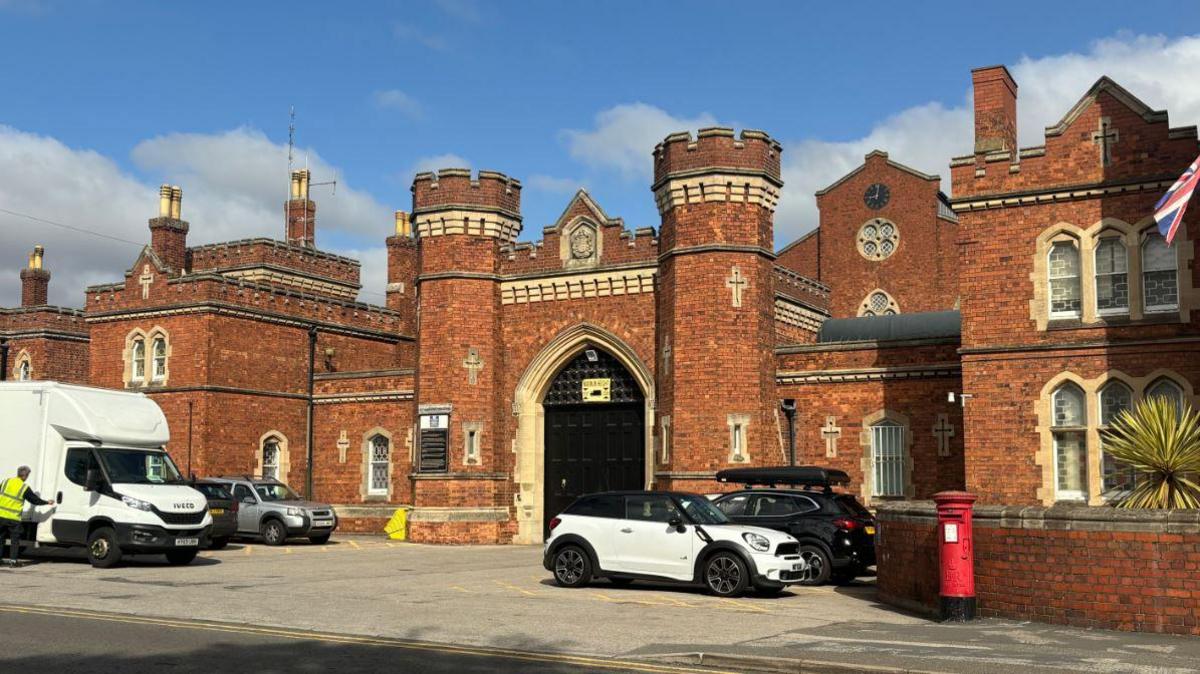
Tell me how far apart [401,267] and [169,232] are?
7.62m

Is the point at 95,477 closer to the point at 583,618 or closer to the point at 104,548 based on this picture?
the point at 104,548

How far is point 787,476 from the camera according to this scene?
22.1 metres

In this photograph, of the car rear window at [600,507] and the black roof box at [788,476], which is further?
the black roof box at [788,476]

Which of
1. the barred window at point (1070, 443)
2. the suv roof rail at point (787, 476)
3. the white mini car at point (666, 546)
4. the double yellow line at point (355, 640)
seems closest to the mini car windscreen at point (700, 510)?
the white mini car at point (666, 546)

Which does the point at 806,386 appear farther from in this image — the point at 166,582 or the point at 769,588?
the point at 166,582

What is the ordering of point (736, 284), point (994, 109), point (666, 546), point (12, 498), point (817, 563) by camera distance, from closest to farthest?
point (666, 546) → point (817, 563) → point (12, 498) → point (994, 109) → point (736, 284)

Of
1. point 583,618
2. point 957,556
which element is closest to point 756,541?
point 957,556

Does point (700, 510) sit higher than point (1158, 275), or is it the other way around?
point (1158, 275)

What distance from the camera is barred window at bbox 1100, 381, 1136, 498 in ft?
68.9

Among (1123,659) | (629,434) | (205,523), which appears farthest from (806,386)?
(1123,659)

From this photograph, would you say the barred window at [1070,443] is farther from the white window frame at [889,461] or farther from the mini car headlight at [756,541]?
the mini car headlight at [756,541]

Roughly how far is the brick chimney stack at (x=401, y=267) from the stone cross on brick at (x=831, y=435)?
18.0 meters

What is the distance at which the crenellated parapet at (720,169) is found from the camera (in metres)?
26.4

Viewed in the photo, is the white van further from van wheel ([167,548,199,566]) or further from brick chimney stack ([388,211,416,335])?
brick chimney stack ([388,211,416,335])
